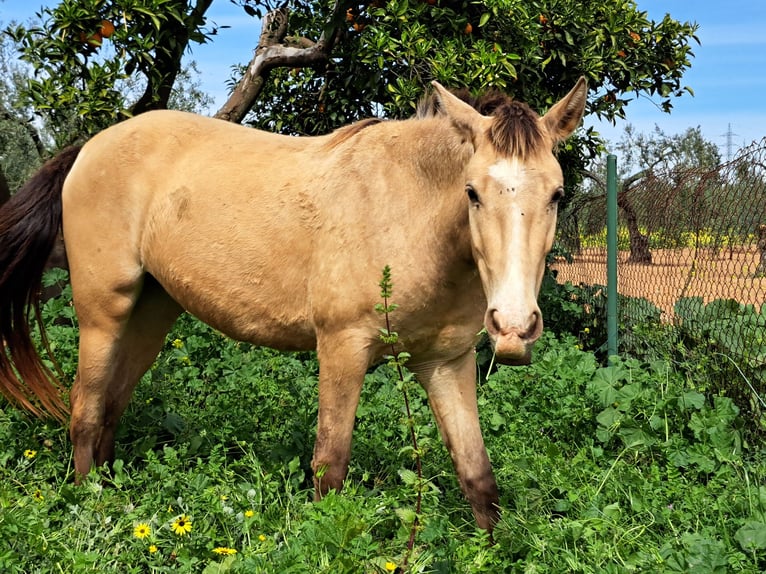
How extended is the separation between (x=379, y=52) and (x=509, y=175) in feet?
10.7

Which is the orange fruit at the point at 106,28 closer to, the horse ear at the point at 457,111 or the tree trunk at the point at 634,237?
the horse ear at the point at 457,111

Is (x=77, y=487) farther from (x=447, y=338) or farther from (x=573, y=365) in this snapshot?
(x=573, y=365)

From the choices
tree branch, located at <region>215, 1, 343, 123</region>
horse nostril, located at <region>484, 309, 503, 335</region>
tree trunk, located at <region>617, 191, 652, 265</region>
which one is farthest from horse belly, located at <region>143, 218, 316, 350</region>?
tree trunk, located at <region>617, 191, 652, 265</region>

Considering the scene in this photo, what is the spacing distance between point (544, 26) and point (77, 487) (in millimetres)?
5071

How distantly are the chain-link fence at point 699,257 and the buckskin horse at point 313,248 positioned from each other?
Answer: 184 cm

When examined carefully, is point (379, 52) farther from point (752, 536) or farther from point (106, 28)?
point (752, 536)

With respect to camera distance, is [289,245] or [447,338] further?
[289,245]

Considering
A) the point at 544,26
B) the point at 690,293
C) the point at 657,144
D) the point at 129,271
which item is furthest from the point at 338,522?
the point at 657,144

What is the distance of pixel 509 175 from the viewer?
2.72 metres

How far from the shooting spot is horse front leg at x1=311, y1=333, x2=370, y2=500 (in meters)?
3.32

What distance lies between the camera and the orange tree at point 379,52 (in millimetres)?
5441

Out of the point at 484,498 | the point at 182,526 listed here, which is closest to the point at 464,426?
the point at 484,498

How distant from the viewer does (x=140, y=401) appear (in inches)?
201

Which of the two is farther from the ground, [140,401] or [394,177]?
[394,177]
